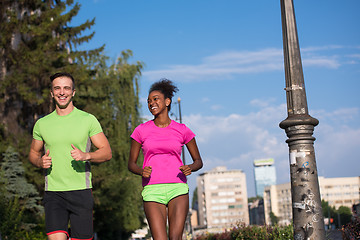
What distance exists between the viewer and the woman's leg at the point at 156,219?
20.5 feet

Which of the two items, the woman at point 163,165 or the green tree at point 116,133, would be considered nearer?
the woman at point 163,165

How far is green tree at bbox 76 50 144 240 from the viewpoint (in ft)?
97.8

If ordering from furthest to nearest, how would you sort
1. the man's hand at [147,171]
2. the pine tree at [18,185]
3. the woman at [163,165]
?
the pine tree at [18,185], the woman at [163,165], the man's hand at [147,171]

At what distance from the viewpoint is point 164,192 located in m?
6.36

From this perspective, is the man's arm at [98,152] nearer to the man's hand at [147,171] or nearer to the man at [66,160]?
the man at [66,160]

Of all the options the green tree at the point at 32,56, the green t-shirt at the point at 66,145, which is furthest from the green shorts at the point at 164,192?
the green tree at the point at 32,56

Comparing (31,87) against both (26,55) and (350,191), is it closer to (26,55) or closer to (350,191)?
(26,55)

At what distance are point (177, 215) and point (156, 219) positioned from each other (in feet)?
0.81

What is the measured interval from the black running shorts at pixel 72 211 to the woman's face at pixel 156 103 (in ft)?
5.48

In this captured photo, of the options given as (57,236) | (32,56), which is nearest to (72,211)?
(57,236)

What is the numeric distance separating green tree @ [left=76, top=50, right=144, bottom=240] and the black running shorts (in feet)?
72.3

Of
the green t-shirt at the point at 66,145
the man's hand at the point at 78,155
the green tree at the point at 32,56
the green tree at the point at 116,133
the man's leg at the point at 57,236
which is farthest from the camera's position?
the green tree at the point at 116,133

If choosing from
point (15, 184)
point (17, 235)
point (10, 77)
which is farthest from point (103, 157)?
point (10, 77)

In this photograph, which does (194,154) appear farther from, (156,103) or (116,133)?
(116,133)
